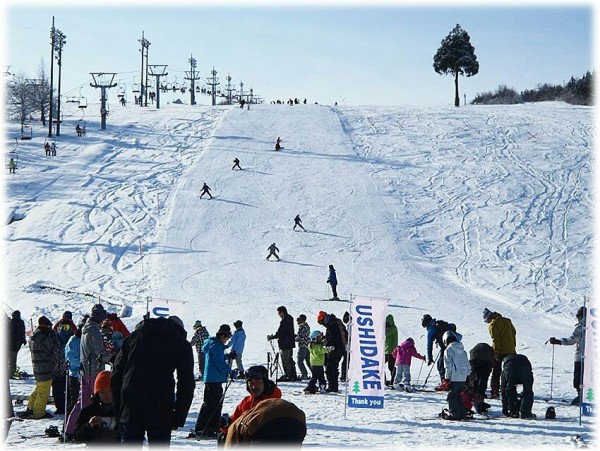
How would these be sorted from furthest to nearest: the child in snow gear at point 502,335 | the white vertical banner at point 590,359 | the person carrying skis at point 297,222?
the person carrying skis at point 297,222, the child in snow gear at point 502,335, the white vertical banner at point 590,359

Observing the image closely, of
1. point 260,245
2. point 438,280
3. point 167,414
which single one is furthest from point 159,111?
point 167,414

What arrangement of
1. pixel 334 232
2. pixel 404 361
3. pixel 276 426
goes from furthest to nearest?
pixel 334 232, pixel 404 361, pixel 276 426

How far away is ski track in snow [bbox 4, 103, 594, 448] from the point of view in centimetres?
1680

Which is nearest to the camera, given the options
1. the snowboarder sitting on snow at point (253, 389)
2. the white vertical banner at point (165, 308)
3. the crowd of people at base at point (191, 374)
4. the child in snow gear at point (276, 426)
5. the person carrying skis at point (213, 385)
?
the child in snow gear at point (276, 426)

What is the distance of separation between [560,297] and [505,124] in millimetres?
31047

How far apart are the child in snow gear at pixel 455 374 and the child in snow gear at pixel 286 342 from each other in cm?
448

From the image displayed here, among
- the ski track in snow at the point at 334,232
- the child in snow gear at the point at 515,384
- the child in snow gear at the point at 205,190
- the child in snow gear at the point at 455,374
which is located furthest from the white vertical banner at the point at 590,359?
the child in snow gear at the point at 205,190

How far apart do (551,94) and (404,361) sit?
8552 cm

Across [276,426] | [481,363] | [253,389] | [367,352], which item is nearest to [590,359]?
[481,363]

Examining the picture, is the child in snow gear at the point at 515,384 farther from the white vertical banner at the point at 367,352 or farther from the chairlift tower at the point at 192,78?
the chairlift tower at the point at 192,78

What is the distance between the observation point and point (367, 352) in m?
12.1

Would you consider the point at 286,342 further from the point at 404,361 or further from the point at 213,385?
the point at 213,385

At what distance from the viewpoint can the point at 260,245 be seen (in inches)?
1342

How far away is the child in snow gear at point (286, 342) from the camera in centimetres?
1600
